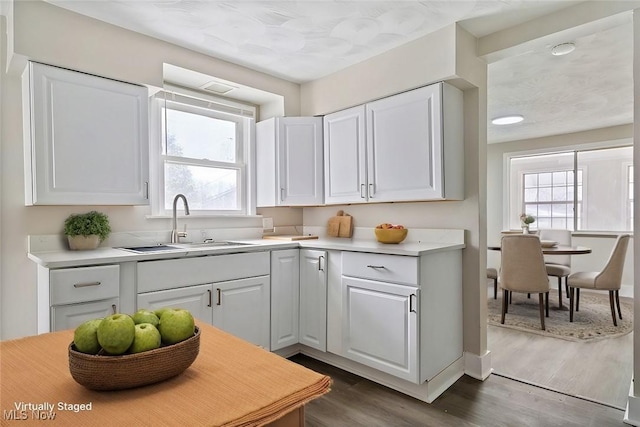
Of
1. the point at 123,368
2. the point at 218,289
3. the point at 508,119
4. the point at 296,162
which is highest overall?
the point at 508,119

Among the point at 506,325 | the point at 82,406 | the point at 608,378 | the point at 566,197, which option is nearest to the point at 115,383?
the point at 82,406

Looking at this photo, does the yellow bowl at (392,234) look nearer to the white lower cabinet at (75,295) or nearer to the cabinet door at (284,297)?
the cabinet door at (284,297)

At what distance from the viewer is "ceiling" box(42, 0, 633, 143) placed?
2.30 m

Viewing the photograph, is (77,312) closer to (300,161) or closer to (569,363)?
(300,161)

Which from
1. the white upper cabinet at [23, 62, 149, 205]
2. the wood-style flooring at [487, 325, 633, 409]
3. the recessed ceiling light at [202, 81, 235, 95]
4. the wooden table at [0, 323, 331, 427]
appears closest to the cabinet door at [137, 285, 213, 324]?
the white upper cabinet at [23, 62, 149, 205]

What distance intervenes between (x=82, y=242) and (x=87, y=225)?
0.36 feet

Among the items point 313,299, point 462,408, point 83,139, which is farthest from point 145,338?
point 313,299

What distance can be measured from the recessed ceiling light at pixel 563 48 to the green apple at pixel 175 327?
124 inches

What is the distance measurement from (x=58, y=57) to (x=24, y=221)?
1.01m

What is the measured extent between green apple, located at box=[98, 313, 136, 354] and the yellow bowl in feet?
7.64

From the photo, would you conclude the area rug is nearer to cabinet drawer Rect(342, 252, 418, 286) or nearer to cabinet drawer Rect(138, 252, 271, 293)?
cabinet drawer Rect(342, 252, 418, 286)

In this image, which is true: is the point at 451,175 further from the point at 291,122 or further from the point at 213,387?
the point at 213,387

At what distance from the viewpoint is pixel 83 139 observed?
232 cm

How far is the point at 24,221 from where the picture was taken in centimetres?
231
